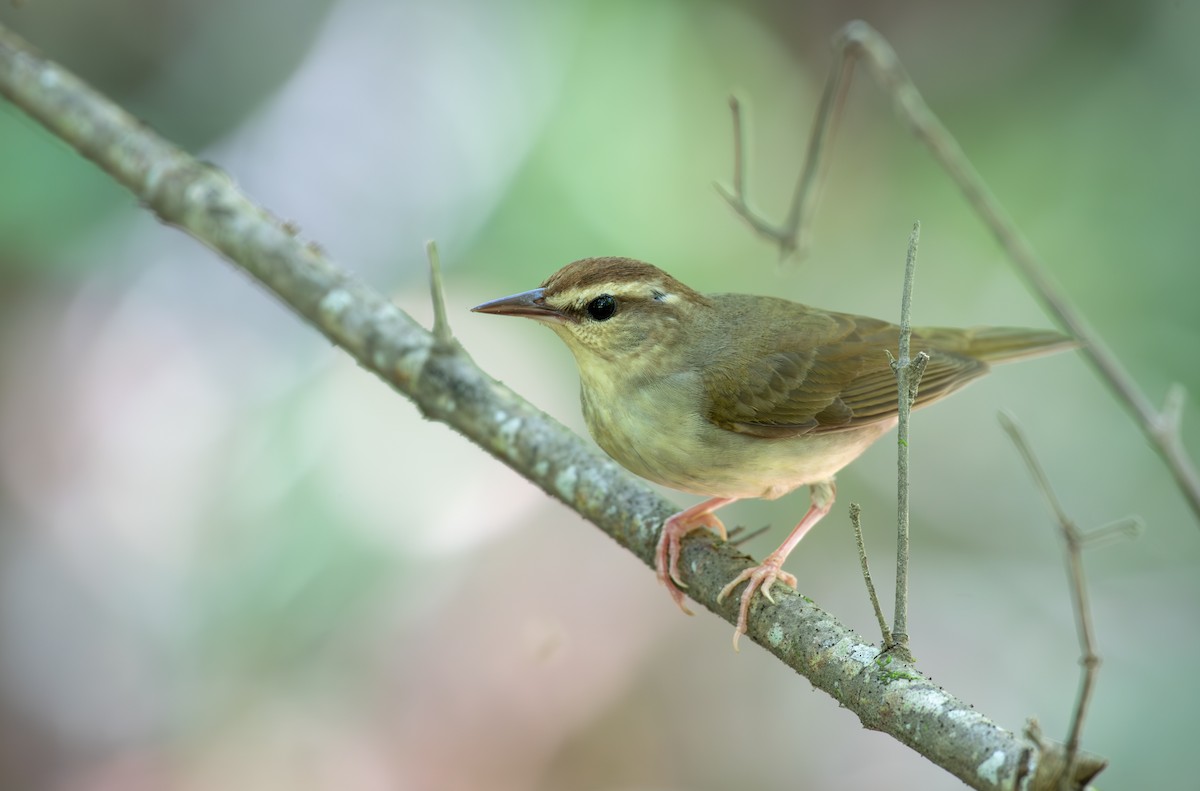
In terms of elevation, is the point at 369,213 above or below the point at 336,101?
below

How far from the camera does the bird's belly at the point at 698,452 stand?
375cm

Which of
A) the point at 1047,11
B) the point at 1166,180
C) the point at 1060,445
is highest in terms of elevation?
the point at 1047,11

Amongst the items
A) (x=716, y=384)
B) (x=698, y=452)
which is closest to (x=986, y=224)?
(x=716, y=384)

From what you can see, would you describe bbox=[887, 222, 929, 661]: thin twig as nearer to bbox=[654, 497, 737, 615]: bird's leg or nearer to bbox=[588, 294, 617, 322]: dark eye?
bbox=[654, 497, 737, 615]: bird's leg

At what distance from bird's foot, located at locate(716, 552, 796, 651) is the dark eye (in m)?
1.10

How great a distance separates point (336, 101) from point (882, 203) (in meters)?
3.52

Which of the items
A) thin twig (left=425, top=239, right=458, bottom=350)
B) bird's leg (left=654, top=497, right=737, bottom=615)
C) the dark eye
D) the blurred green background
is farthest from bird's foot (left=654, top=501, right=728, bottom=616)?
the blurred green background

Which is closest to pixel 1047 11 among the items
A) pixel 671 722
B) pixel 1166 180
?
pixel 1166 180

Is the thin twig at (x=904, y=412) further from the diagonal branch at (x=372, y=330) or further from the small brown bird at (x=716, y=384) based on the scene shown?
the small brown bird at (x=716, y=384)

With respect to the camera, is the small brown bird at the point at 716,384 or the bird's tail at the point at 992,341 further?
the bird's tail at the point at 992,341

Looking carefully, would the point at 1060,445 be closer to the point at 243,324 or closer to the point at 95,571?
the point at 243,324

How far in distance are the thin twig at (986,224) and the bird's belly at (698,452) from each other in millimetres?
803

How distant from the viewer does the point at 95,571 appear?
5.24 metres

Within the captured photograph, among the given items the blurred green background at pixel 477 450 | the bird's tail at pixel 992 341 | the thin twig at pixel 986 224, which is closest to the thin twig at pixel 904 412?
the thin twig at pixel 986 224
